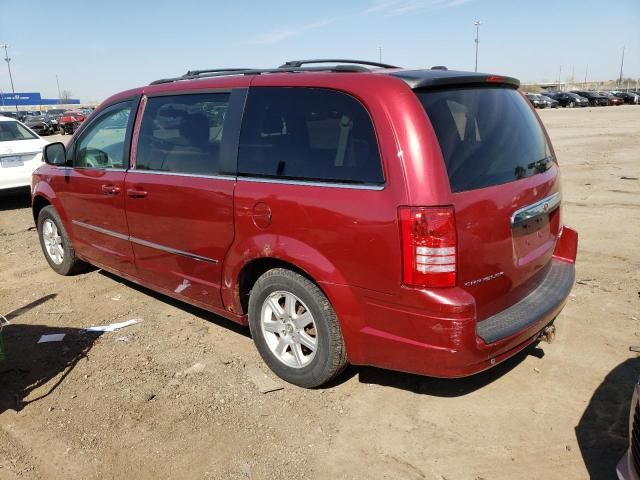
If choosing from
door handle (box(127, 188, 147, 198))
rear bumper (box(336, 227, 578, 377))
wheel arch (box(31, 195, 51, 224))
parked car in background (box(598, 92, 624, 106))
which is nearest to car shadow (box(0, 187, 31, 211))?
wheel arch (box(31, 195, 51, 224))

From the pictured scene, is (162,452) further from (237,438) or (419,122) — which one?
(419,122)

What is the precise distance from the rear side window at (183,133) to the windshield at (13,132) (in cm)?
738

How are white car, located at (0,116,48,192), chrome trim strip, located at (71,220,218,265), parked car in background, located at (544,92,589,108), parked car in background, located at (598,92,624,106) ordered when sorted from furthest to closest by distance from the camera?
parked car in background, located at (598,92,624,106) → parked car in background, located at (544,92,589,108) → white car, located at (0,116,48,192) → chrome trim strip, located at (71,220,218,265)

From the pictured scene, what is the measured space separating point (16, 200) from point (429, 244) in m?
10.8

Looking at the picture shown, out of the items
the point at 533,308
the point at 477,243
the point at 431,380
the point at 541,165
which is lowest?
the point at 431,380

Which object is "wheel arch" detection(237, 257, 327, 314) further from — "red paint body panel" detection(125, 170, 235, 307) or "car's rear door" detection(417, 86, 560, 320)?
"car's rear door" detection(417, 86, 560, 320)

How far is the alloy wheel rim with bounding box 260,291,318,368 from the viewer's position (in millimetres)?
3316

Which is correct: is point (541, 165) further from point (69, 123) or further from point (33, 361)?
point (69, 123)

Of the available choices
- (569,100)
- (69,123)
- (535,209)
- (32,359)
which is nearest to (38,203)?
(32,359)

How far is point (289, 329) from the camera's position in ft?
11.2

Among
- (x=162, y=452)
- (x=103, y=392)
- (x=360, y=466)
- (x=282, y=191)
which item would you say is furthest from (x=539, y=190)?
(x=103, y=392)

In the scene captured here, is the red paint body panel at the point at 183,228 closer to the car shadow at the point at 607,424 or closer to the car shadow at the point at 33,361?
the car shadow at the point at 33,361

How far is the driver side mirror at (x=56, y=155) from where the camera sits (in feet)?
17.2

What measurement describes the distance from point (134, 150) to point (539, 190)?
3042 mm
